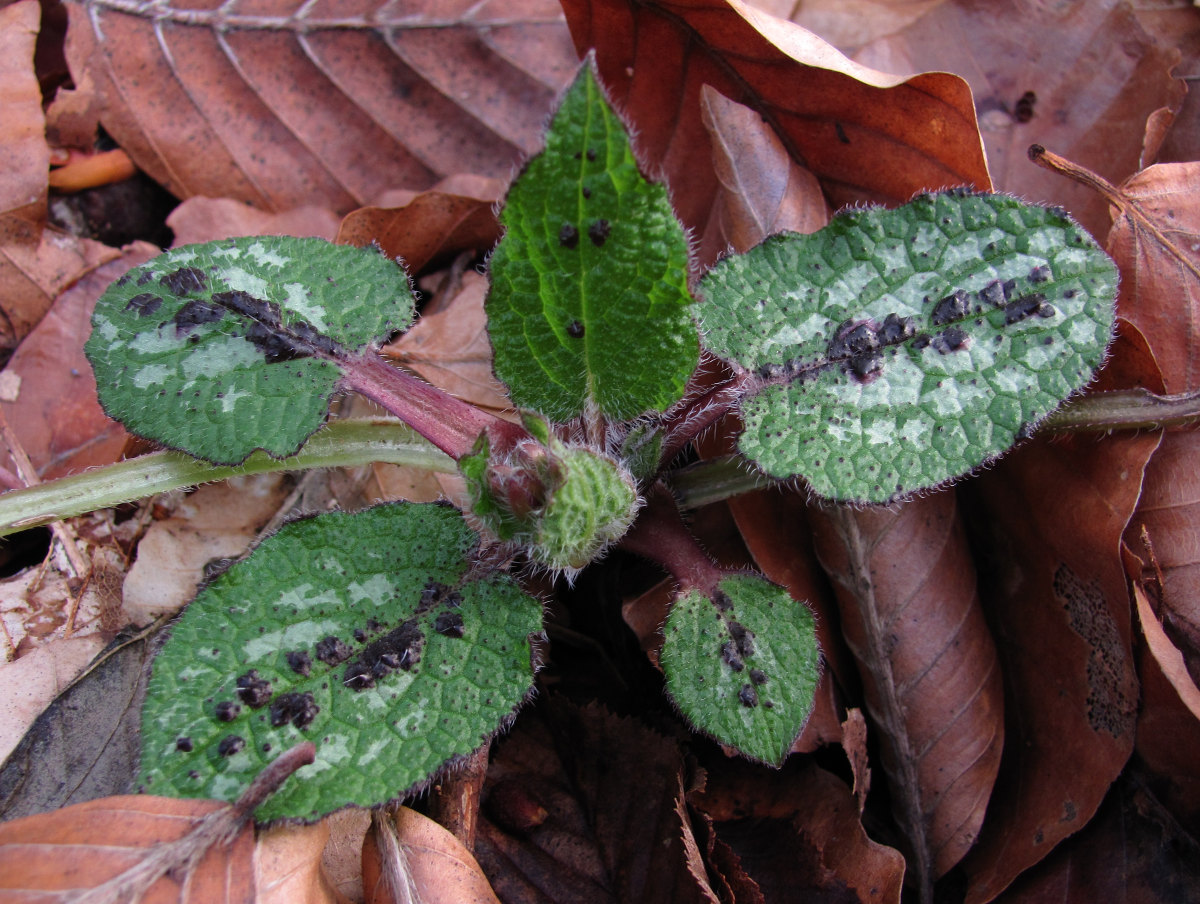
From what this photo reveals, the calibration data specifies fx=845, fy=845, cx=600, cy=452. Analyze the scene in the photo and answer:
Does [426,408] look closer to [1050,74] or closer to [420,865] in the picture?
[420,865]

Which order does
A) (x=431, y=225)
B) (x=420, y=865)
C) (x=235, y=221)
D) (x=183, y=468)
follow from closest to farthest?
(x=420, y=865) < (x=183, y=468) < (x=431, y=225) < (x=235, y=221)

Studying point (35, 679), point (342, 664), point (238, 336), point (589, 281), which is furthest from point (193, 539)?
point (589, 281)

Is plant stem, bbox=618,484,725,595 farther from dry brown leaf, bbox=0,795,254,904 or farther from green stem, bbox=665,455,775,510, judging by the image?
dry brown leaf, bbox=0,795,254,904

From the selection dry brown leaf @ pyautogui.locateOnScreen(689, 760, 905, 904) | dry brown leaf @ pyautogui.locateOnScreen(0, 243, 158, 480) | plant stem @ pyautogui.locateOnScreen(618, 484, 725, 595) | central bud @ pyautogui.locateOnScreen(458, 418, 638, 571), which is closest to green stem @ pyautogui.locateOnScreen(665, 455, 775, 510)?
plant stem @ pyautogui.locateOnScreen(618, 484, 725, 595)

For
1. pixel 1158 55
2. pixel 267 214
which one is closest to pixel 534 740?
pixel 267 214

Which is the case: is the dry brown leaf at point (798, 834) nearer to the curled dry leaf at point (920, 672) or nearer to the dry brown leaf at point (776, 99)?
the curled dry leaf at point (920, 672)

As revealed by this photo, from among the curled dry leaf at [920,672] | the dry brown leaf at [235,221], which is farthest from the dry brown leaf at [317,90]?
the curled dry leaf at [920,672]
